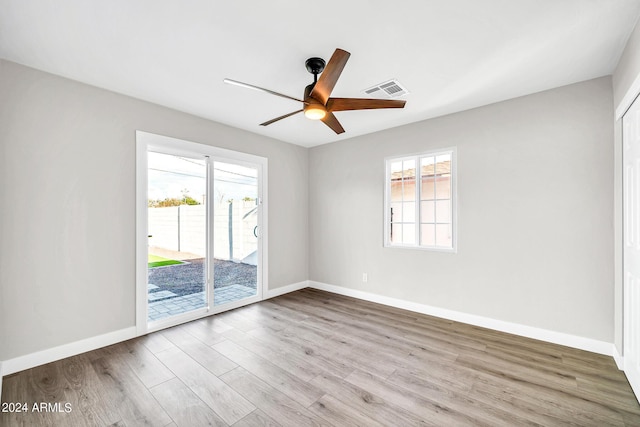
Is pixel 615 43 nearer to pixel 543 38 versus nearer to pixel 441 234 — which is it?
pixel 543 38

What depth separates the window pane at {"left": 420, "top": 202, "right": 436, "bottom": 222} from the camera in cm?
379

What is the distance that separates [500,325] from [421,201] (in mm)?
1745

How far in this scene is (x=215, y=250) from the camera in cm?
383

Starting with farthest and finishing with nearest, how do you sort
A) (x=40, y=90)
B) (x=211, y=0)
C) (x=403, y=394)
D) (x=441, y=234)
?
(x=441, y=234)
(x=40, y=90)
(x=403, y=394)
(x=211, y=0)

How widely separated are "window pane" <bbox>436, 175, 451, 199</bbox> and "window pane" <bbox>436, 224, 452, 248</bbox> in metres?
0.40

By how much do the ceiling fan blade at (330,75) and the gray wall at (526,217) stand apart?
2.14 m

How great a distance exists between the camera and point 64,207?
2.64 metres

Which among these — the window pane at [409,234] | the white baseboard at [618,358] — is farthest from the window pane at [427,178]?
the white baseboard at [618,358]

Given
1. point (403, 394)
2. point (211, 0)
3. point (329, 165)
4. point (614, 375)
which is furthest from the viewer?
point (329, 165)

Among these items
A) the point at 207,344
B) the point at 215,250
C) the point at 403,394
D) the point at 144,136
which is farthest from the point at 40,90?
the point at 403,394

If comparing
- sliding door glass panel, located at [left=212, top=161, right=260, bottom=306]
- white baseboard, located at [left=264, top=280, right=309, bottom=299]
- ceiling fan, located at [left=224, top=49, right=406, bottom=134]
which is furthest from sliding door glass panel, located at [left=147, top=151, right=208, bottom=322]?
ceiling fan, located at [left=224, top=49, right=406, bottom=134]

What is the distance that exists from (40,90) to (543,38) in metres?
4.27

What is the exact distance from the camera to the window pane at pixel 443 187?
12.0 feet

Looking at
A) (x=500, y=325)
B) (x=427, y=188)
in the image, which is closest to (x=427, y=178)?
(x=427, y=188)
